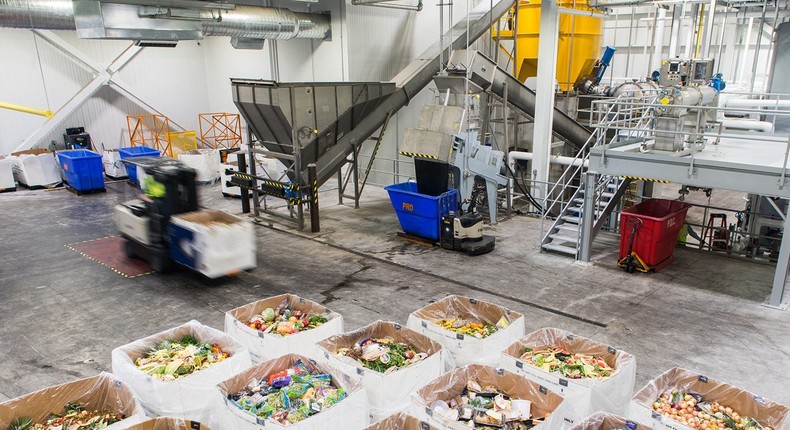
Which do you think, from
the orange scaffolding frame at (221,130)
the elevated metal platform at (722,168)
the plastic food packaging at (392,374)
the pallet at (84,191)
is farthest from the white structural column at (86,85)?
the plastic food packaging at (392,374)

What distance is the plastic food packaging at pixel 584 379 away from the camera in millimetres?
4754

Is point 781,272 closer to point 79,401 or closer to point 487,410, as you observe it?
point 487,410

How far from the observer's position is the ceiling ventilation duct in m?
10.8

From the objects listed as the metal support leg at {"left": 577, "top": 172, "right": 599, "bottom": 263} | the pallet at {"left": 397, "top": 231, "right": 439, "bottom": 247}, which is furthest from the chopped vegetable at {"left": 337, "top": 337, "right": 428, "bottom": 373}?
the pallet at {"left": 397, "top": 231, "right": 439, "bottom": 247}

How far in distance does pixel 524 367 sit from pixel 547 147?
8.85 m

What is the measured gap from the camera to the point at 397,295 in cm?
890

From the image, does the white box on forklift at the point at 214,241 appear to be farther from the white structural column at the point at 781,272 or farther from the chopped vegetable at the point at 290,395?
the white structural column at the point at 781,272

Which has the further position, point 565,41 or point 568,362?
point 565,41

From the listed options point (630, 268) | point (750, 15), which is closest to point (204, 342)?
point (630, 268)

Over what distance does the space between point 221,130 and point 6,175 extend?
8377mm

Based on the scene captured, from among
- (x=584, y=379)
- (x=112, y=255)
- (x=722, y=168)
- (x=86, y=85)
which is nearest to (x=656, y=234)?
(x=722, y=168)

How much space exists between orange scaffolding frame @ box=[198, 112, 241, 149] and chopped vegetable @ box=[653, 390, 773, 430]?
20790mm

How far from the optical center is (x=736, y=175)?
27.0ft

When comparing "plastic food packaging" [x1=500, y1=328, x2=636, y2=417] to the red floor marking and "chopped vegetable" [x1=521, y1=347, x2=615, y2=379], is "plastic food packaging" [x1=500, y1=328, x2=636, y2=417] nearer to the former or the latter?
"chopped vegetable" [x1=521, y1=347, x2=615, y2=379]
